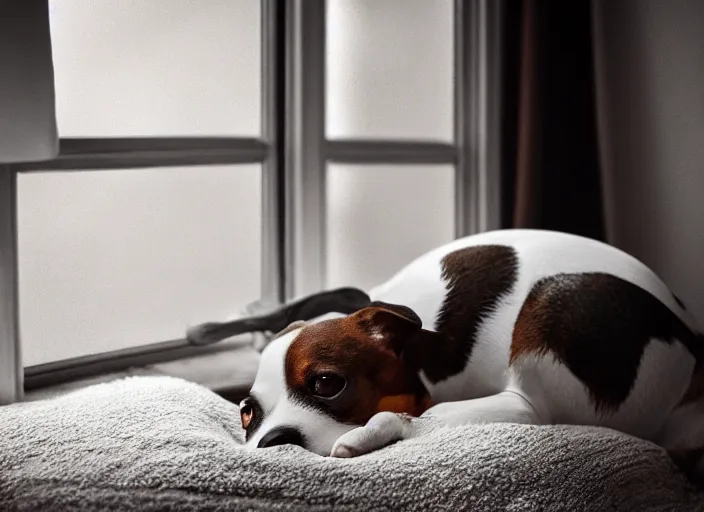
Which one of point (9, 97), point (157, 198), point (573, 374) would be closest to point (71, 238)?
point (157, 198)

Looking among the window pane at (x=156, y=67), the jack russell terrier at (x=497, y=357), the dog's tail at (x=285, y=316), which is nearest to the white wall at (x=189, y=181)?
the window pane at (x=156, y=67)

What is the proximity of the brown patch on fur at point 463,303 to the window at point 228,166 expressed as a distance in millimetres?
631

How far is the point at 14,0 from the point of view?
46.5 inches

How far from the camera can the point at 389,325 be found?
1.09m

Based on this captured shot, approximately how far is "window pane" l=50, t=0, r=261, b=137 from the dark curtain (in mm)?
713

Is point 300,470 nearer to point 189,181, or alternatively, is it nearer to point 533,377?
point 533,377

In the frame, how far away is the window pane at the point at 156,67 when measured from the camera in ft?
5.17

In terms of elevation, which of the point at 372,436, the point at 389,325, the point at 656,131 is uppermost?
the point at 656,131

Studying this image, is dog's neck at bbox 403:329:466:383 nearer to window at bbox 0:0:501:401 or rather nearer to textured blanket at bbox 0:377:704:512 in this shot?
textured blanket at bbox 0:377:704:512

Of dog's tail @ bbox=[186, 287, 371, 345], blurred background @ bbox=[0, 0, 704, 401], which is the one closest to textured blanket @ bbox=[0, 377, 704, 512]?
dog's tail @ bbox=[186, 287, 371, 345]

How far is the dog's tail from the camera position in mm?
1359

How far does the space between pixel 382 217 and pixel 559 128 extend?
527mm

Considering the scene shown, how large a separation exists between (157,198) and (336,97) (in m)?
0.55

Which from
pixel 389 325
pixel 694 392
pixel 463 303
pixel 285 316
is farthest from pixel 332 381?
pixel 694 392
